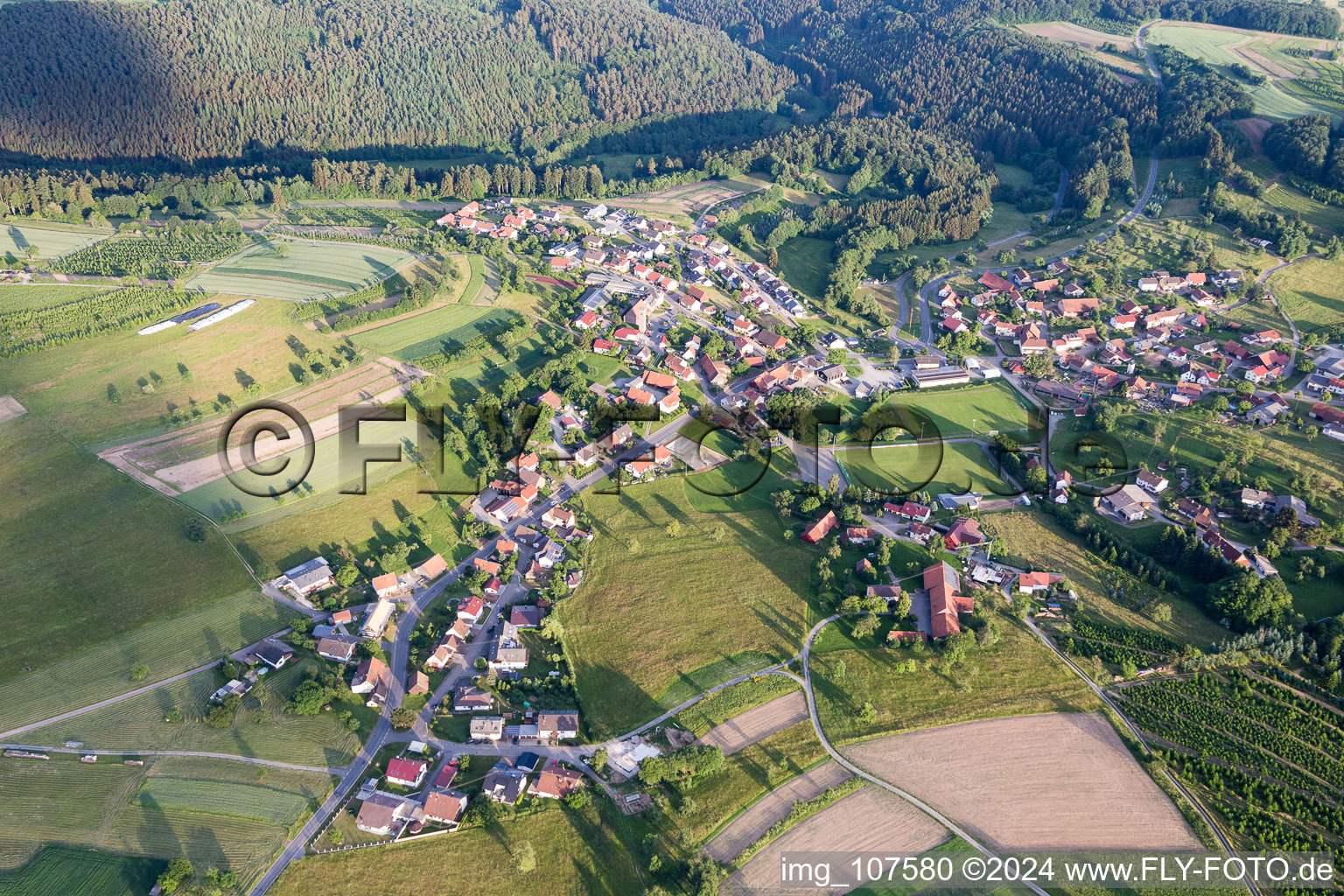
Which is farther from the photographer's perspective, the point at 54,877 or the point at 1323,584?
the point at 1323,584

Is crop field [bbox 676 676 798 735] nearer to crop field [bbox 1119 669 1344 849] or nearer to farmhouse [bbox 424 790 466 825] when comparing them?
farmhouse [bbox 424 790 466 825]

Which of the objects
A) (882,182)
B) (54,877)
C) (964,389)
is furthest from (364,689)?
(882,182)

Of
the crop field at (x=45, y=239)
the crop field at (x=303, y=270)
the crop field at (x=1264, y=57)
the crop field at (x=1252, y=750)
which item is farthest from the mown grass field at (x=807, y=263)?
the crop field at (x=45, y=239)

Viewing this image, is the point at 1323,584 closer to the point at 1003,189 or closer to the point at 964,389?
the point at 964,389

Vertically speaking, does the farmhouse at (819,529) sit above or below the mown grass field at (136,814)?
above

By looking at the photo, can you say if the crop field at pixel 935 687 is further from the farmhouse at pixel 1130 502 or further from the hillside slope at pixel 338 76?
the hillside slope at pixel 338 76

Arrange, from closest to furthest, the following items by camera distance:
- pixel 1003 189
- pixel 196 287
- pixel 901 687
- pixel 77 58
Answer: pixel 901 687 → pixel 196 287 → pixel 1003 189 → pixel 77 58

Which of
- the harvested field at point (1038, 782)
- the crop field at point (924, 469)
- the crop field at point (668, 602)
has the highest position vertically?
the crop field at point (924, 469)

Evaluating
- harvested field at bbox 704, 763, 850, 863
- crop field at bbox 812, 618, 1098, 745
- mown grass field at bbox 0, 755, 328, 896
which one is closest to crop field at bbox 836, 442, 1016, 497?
crop field at bbox 812, 618, 1098, 745
